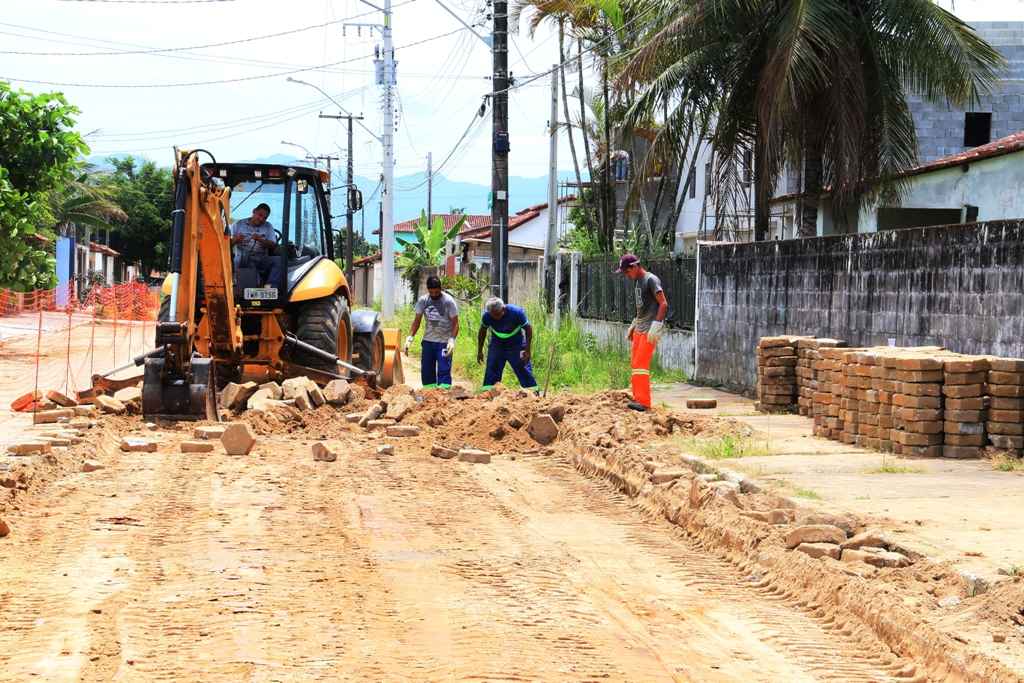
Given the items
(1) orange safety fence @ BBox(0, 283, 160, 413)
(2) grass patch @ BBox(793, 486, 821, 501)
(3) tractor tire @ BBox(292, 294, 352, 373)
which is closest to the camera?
(2) grass patch @ BBox(793, 486, 821, 501)

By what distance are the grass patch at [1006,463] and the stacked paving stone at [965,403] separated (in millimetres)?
287

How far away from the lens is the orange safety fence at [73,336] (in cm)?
1895

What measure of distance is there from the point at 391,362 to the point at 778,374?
592cm

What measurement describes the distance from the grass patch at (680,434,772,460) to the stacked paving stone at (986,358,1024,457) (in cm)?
193

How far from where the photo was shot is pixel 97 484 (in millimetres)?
10164

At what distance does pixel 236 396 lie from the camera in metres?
14.1

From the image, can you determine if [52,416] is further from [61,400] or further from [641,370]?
[641,370]

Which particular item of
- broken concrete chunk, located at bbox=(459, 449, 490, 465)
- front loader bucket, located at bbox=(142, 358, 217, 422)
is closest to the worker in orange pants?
broken concrete chunk, located at bbox=(459, 449, 490, 465)

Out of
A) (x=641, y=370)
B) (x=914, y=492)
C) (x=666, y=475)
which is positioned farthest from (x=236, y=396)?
(x=914, y=492)

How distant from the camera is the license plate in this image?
1495cm

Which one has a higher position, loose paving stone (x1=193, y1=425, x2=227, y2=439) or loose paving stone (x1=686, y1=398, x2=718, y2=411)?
loose paving stone (x1=686, y1=398, x2=718, y2=411)

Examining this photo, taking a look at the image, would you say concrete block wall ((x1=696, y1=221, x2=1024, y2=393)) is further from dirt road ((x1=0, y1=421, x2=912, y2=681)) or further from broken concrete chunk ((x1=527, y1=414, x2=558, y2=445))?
dirt road ((x1=0, y1=421, x2=912, y2=681))

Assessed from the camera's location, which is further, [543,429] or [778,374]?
[778,374]

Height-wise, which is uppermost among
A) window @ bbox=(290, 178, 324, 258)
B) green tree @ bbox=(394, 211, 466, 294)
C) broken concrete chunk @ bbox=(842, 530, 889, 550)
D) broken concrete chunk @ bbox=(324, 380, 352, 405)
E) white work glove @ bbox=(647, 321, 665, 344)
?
green tree @ bbox=(394, 211, 466, 294)
